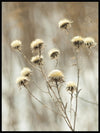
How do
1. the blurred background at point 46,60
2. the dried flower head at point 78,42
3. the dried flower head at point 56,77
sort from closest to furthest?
the dried flower head at point 56,77 < the dried flower head at point 78,42 < the blurred background at point 46,60

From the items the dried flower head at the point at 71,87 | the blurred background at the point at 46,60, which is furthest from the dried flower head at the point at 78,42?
the blurred background at the point at 46,60

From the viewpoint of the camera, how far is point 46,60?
248 cm

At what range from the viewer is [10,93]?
268 centimetres

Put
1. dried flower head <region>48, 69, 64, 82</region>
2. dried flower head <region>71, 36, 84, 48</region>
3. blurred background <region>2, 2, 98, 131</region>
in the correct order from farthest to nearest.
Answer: blurred background <region>2, 2, 98, 131</region>
dried flower head <region>71, 36, 84, 48</region>
dried flower head <region>48, 69, 64, 82</region>

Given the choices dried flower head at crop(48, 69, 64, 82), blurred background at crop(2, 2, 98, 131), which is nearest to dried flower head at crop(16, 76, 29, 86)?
dried flower head at crop(48, 69, 64, 82)

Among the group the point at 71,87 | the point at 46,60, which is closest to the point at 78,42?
the point at 71,87

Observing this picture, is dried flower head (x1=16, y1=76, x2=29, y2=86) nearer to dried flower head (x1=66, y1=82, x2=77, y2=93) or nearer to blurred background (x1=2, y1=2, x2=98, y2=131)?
dried flower head (x1=66, y1=82, x2=77, y2=93)

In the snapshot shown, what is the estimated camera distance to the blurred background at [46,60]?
90.9 inches

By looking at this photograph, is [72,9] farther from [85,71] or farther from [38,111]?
[38,111]

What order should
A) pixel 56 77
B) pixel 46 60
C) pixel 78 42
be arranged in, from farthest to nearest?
pixel 46 60, pixel 78 42, pixel 56 77

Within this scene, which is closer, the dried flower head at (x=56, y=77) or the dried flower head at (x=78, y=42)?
the dried flower head at (x=56, y=77)

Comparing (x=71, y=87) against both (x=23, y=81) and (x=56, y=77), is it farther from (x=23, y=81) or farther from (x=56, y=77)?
(x=23, y=81)

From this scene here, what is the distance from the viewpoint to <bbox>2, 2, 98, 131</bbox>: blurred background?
231cm

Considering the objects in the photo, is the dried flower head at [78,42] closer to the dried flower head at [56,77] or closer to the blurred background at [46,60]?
the dried flower head at [56,77]
